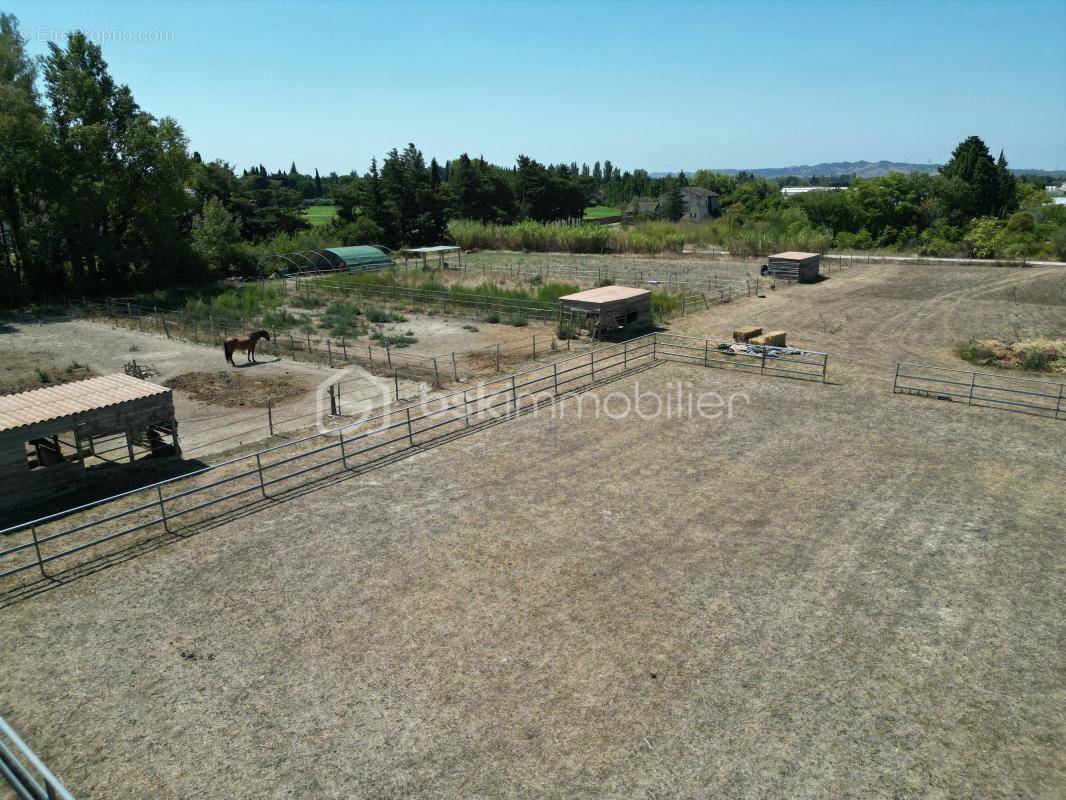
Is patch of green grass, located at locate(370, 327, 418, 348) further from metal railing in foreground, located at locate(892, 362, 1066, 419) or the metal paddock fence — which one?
metal railing in foreground, located at locate(892, 362, 1066, 419)

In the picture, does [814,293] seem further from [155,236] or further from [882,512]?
[155,236]

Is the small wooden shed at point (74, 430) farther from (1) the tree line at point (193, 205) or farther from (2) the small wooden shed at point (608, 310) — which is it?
(1) the tree line at point (193, 205)

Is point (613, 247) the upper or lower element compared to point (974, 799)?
upper

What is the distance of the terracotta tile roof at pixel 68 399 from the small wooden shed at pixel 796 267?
126 feet

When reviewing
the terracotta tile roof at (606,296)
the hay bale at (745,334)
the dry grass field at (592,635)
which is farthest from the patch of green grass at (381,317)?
the dry grass field at (592,635)

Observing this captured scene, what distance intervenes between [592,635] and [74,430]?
43.2 ft

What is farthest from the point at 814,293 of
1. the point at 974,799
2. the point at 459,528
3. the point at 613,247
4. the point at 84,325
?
the point at 84,325

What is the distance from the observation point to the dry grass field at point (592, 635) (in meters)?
8.38

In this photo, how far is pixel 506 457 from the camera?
1769 cm

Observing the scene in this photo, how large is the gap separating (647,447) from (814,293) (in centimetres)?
2717

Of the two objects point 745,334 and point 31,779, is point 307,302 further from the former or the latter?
point 31,779

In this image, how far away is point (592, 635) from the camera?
10719 mm

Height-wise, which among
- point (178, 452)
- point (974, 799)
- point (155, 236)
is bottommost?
point (974, 799)

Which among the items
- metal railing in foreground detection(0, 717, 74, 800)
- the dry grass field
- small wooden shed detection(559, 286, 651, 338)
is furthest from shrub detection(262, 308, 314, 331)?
metal railing in foreground detection(0, 717, 74, 800)
